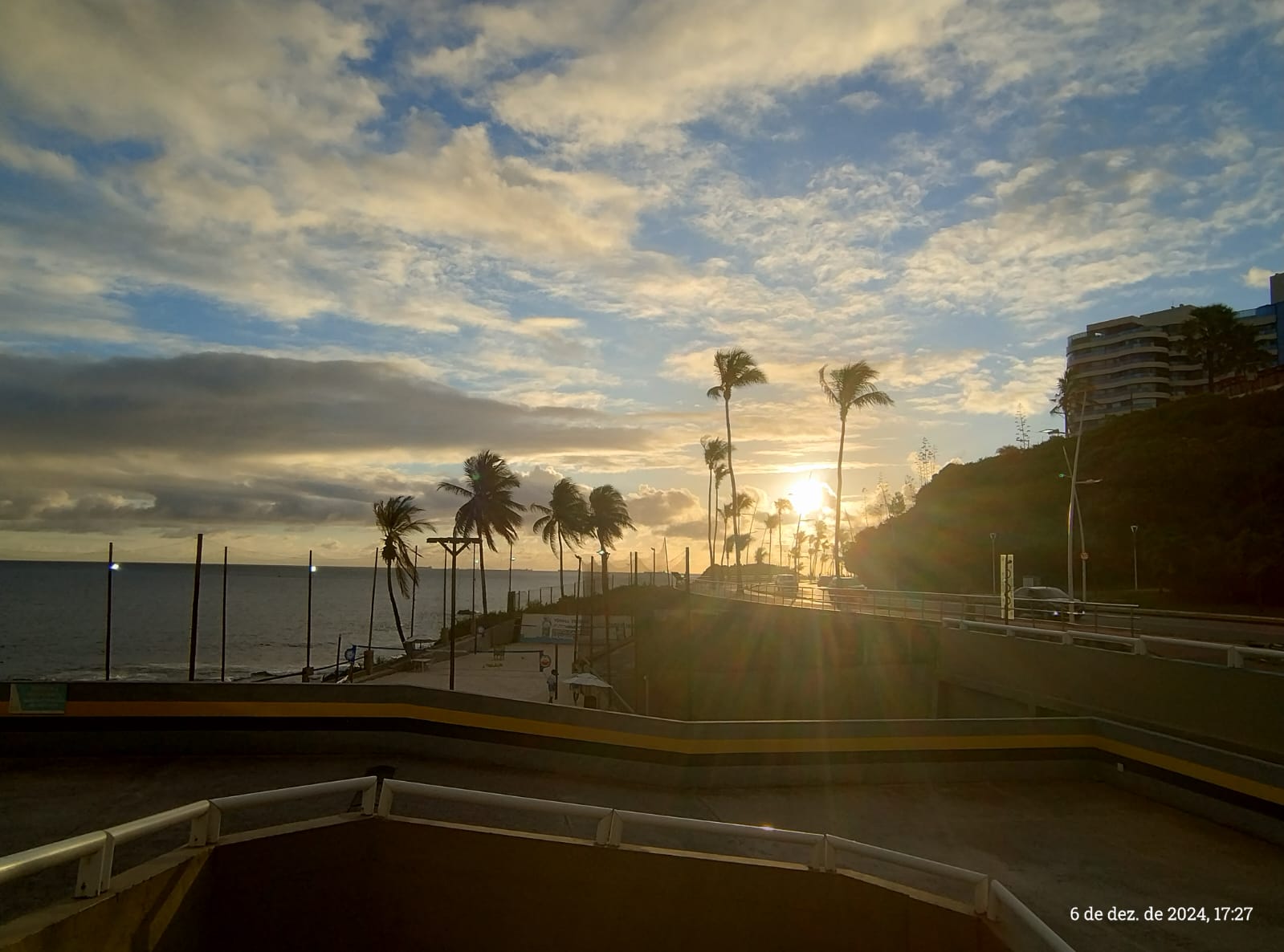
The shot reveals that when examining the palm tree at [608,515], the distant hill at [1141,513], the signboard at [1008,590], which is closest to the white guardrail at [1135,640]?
the signboard at [1008,590]

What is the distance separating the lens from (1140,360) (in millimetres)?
116812

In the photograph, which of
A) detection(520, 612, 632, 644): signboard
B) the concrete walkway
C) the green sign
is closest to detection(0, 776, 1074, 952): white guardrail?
the green sign

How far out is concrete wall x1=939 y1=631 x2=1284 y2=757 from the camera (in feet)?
40.8

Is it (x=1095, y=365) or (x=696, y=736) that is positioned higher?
(x=1095, y=365)

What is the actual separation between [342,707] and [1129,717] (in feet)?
45.0

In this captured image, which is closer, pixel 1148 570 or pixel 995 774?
pixel 995 774

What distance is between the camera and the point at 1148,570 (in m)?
60.1

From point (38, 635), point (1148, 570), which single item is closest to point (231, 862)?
point (1148, 570)

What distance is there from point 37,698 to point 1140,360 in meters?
134

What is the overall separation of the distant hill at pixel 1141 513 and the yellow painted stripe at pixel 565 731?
45.1 metres

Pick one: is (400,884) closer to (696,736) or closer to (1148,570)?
(696,736)

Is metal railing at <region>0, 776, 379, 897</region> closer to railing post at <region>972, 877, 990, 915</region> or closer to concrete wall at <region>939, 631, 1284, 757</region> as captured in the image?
railing post at <region>972, 877, 990, 915</region>

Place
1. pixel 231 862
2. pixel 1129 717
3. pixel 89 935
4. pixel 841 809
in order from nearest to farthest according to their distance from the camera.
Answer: pixel 89 935, pixel 231 862, pixel 841 809, pixel 1129 717

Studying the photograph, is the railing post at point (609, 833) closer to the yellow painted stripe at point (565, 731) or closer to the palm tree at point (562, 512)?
the yellow painted stripe at point (565, 731)
